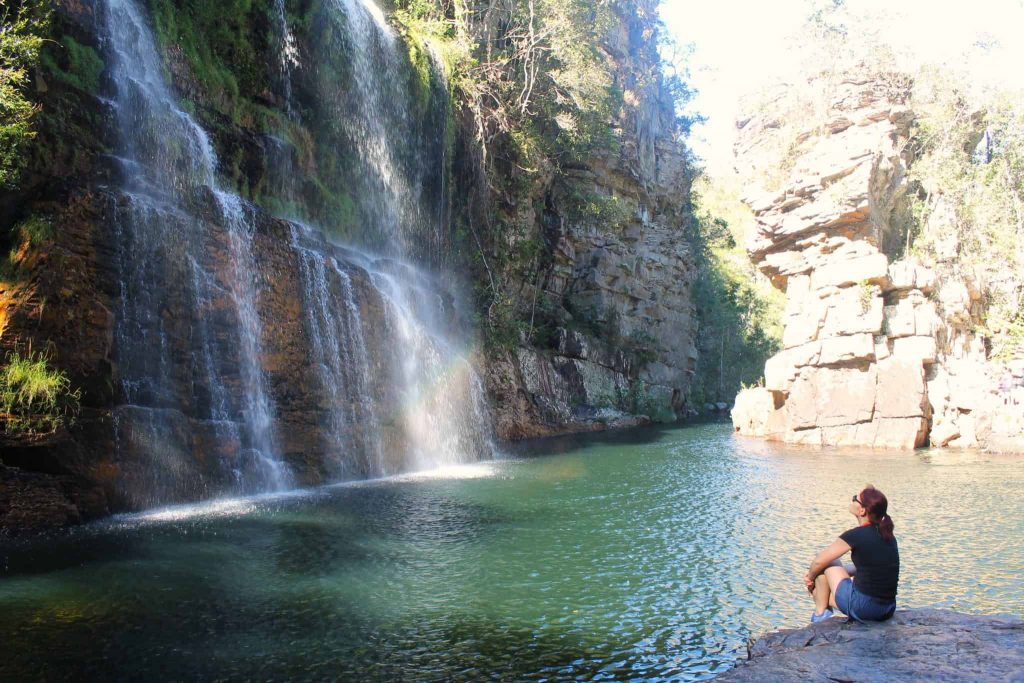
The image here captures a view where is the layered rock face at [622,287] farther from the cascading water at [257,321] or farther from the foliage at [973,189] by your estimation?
the foliage at [973,189]

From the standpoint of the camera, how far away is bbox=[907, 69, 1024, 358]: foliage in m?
27.2

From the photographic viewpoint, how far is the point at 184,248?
13.2m

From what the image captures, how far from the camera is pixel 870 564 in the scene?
222 inches

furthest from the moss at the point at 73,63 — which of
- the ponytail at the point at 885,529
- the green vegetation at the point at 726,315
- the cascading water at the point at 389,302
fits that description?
the green vegetation at the point at 726,315

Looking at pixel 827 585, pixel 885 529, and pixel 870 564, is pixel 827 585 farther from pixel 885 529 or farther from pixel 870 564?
pixel 885 529

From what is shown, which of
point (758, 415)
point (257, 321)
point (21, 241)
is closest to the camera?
point (21, 241)

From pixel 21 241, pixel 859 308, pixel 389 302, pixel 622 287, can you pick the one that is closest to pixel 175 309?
pixel 21 241

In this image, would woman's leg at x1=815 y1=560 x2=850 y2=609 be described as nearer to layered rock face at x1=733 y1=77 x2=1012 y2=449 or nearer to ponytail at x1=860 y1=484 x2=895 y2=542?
ponytail at x1=860 y1=484 x2=895 y2=542

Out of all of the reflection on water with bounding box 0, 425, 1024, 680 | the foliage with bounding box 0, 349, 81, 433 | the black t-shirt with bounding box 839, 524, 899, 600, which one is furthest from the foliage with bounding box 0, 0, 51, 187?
the black t-shirt with bounding box 839, 524, 899, 600

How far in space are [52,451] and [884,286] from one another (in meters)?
24.9

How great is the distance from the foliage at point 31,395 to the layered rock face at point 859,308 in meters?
22.7

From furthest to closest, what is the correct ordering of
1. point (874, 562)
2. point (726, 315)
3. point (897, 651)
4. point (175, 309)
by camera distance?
point (726, 315) → point (175, 309) → point (874, 562) → point (897, 651)

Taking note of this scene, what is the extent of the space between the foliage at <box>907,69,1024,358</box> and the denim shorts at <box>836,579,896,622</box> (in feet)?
83.2

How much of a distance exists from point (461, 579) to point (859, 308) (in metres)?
21.3
